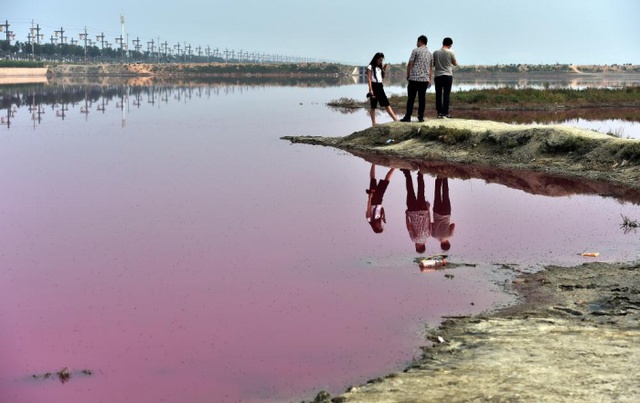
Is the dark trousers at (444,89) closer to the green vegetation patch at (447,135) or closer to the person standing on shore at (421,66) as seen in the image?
the person standing on shore at (421,66)

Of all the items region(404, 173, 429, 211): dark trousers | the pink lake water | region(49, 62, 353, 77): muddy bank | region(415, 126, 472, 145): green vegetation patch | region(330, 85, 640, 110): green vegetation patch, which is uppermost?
region(49, 62, 353, 77): muddy bank

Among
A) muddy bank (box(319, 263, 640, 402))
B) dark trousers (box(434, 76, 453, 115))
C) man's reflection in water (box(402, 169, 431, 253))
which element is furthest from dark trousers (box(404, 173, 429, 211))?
dark trousers (box(434, 76, 453, 115))

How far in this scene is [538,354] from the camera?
720cm

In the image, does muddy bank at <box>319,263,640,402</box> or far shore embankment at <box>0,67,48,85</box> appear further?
far shore embankment at <box>0,67,48,85</box>

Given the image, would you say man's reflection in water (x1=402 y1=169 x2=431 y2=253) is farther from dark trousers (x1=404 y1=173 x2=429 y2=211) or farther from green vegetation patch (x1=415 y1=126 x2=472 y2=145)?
green vegetation patch (x1=415 y1=126 x2=472 y2=145)

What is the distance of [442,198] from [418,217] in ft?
5.79

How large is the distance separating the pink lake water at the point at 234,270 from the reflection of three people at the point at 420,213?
163 millimetres

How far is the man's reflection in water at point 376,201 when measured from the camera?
13594 mm

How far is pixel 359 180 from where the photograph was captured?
17922mm

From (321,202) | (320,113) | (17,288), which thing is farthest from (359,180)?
(320,113)

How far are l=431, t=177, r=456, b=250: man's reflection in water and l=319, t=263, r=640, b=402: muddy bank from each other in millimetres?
2912

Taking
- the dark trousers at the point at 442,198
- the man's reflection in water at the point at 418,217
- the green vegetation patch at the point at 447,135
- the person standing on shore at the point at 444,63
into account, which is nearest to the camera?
the man's reflection in water at the point at 418,217

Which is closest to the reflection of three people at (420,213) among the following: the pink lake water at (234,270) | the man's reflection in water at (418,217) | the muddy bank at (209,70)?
the man's reflection in water at (418,217)

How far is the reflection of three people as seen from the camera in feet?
41.4
